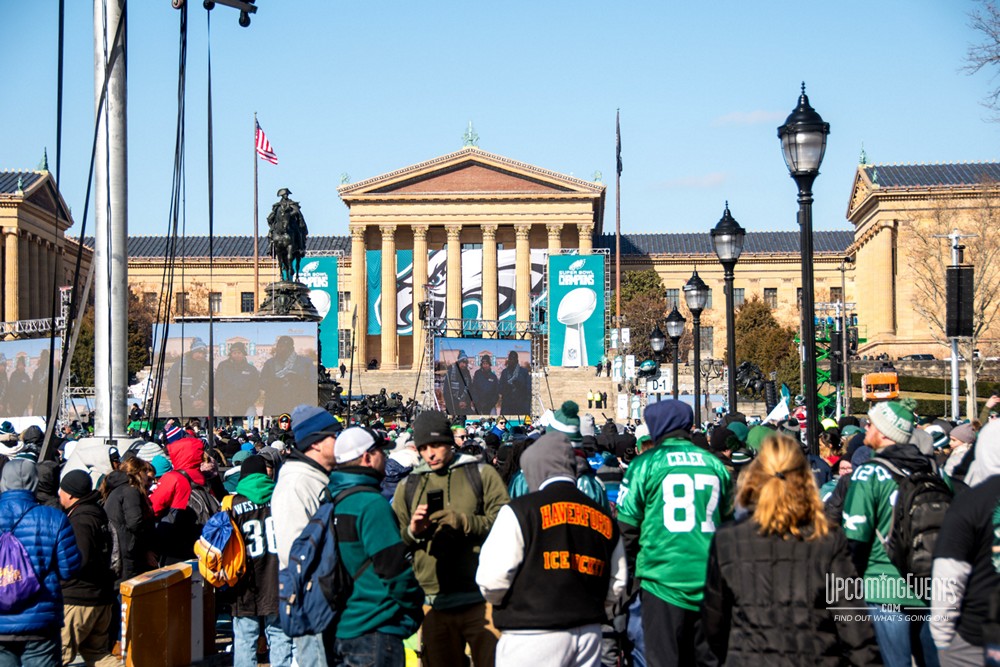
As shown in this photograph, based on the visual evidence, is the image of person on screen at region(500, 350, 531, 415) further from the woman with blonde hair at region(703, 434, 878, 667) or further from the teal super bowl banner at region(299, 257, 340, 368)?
the woman with blonde hair at region(703, 434, 878, 667)

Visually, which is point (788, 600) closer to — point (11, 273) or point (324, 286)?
point (324, 286)

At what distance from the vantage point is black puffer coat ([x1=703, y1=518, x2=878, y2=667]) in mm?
4859

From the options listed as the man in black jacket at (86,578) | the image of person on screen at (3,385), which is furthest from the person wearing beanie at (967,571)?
the image of person on screen at (3,385)

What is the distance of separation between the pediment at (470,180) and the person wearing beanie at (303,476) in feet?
252

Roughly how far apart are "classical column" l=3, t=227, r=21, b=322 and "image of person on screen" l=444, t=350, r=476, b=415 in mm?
47673

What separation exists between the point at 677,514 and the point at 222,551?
3162 mm

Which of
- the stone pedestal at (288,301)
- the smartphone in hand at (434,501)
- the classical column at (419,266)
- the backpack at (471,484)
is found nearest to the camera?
the smartphone in hand at (434,501)

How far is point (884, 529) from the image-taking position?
253 inches

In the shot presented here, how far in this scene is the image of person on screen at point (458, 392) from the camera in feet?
130

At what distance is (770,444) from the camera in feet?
16.3

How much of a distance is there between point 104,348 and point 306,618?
5.93 meters

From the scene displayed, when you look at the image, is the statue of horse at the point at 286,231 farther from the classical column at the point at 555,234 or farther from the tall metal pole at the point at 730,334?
the classical column at the point at 555,234

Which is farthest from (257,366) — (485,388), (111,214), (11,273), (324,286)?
(11,273)

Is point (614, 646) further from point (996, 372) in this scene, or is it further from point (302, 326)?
point (996, 372)
